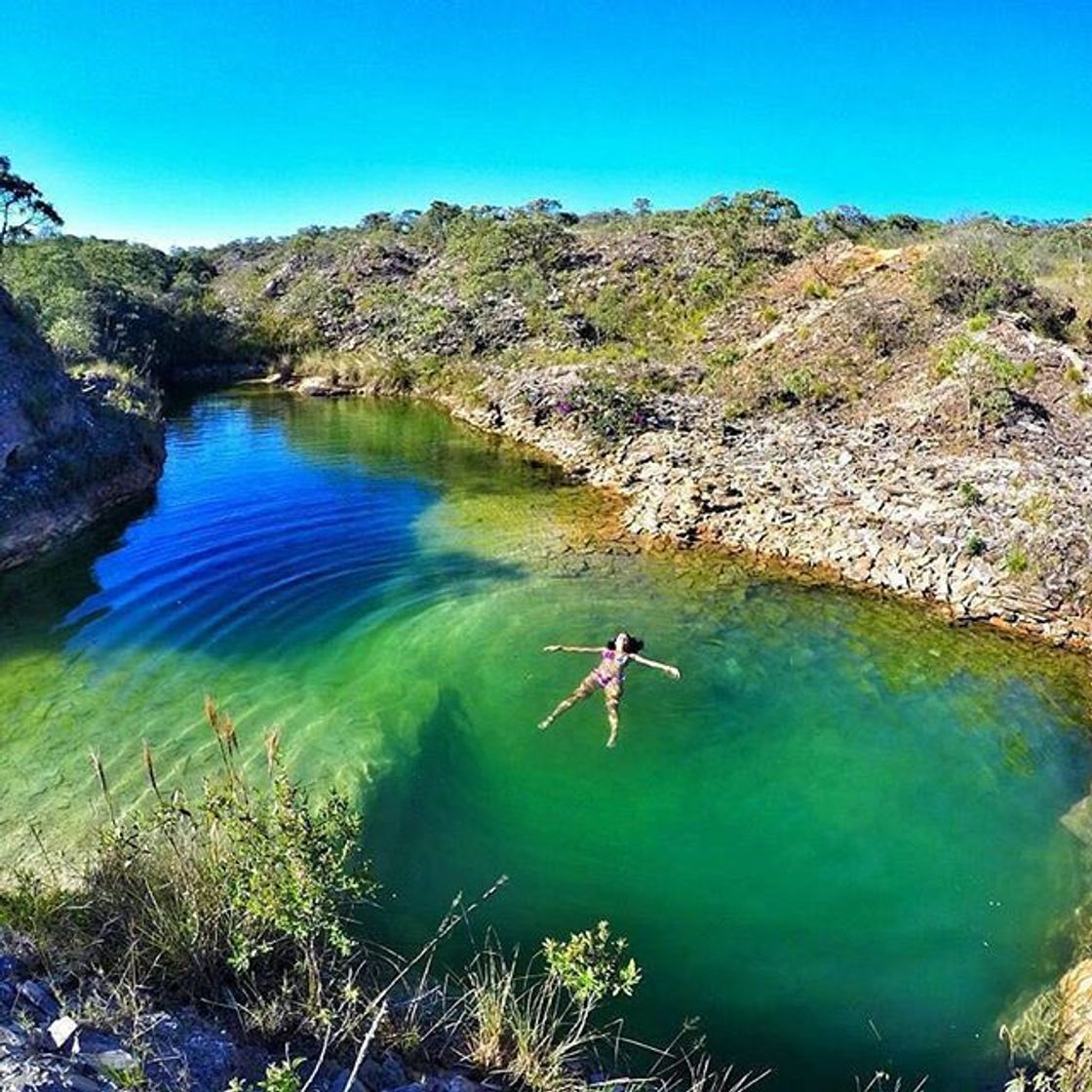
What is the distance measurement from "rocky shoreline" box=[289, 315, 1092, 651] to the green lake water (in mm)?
1283

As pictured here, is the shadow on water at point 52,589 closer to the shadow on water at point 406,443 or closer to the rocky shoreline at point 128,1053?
the shadow on water at point 406,443

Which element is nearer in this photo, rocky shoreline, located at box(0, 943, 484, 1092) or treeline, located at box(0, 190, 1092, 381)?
rocky shoreline, located at box(0, 943, 484, 1092)

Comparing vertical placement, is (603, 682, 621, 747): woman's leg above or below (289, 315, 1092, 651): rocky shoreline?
→ below

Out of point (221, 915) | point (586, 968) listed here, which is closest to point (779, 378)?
point (586, 968)

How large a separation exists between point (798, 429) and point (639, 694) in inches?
573

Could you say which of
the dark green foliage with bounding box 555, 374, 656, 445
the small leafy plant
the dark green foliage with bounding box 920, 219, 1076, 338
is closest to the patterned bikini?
the small leafy plant

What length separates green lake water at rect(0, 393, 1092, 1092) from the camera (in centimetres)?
762

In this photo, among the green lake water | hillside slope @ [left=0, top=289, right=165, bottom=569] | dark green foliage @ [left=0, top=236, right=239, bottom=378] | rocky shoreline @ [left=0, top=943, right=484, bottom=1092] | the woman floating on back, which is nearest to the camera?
rocky shoreline @ [left=0, top=943, right=484, bottom=1092]

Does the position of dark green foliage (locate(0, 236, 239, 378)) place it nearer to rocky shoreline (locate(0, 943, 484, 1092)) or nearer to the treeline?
the treeline

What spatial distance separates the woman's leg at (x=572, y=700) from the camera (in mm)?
10789

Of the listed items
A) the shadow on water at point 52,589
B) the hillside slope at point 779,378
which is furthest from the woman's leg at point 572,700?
the shadow on water at point 52,589

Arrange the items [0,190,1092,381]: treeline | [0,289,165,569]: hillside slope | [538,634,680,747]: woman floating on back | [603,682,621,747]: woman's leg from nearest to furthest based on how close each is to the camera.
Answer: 1. [603,682,621,747]: woman's leg
2. [538,634,680,747]: woman floating on back
3. [0,289,165,569]: hillside slope
4. [0,190,1092,381]: treeline

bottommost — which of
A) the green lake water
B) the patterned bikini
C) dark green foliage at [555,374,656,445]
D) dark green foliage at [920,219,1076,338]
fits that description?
the green lake water

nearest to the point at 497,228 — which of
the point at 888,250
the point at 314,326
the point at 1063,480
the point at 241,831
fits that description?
the point at 314,326
